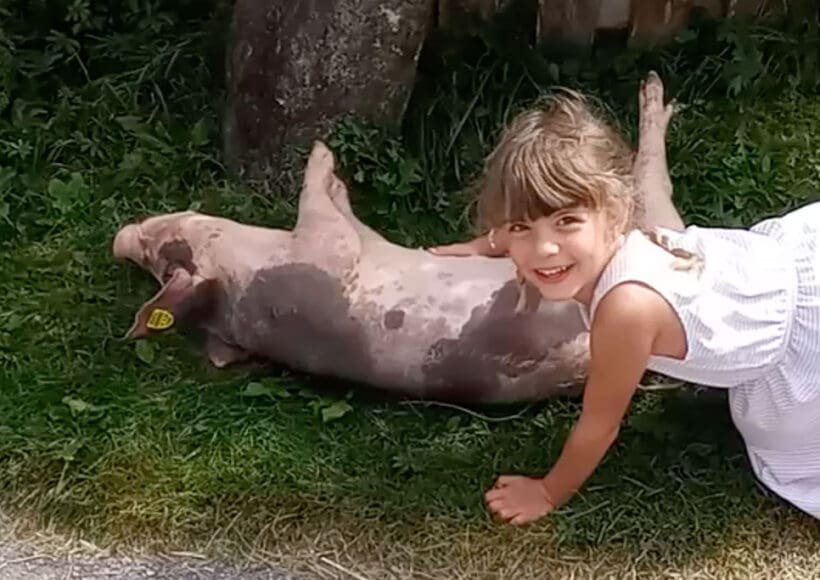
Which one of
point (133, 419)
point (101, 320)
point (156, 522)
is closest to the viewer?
point (156, 522)

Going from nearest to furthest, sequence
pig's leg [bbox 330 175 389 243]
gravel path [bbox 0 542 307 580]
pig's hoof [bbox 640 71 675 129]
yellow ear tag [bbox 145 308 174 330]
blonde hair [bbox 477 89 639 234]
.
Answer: blonde hair [bbox 477 89 639 234] < gravel path [bbox 0 542 307 580] < yellow ear tag [bbox 145 308 174 330] < pig's leg [bbox 330 175 389 243] < pig's hoof [bbox 640 71 675 129]

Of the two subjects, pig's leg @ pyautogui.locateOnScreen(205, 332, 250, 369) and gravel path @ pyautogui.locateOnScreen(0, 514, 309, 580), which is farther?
pig's leg @ pyautogui.locateOnScreen(205, 332, 250, 369)

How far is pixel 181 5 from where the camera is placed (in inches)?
158

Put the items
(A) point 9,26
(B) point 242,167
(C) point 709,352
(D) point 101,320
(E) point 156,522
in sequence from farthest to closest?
(A) point 9,26 < (B) point 242,167 < (D) point 101,320 < (E) point 156,522 < (C) point 709,352

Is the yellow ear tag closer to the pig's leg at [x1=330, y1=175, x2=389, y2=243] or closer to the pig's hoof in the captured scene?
the pig's leg at [x1=330, y1=175, x2=389, y2=243]

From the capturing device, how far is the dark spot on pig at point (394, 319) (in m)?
2.96

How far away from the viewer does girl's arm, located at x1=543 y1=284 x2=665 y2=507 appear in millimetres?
2568

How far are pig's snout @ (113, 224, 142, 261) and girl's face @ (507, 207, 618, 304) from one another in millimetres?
1018

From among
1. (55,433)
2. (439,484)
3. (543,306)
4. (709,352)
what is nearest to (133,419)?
(55,433)

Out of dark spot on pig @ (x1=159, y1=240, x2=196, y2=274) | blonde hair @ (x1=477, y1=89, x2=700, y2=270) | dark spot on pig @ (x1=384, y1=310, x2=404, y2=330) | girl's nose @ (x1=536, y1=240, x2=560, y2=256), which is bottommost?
dark spot on pig @ (x1=159, y1=240, x2=196, y2=274)

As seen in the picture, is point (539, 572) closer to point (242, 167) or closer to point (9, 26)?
point (242, 167)

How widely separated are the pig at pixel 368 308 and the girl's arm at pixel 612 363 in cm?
24

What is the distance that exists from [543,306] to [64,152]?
4.67 ft

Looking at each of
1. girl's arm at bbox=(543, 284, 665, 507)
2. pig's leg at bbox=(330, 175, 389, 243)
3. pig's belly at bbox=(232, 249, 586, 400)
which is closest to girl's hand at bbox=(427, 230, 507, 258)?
pig's belly at bbox=(232, 249, 586, 400)
